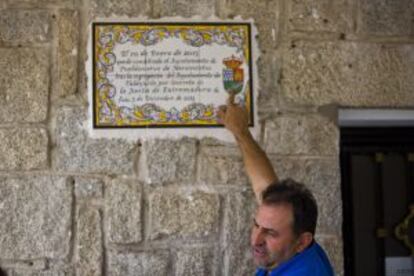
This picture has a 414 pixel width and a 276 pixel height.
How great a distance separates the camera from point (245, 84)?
2.85m

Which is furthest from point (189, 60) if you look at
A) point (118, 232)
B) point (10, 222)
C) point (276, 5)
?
point (10, 222)

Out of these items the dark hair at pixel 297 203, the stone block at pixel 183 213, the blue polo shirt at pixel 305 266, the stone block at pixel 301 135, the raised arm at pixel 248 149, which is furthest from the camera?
the stone block at pixel 301 135

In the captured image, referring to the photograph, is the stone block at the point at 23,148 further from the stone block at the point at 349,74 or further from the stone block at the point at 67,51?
the stone block at the point at 349,74

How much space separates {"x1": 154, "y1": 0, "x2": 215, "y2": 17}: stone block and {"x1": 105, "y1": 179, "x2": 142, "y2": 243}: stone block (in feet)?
2.97

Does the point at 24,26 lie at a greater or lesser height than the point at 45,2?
lesser

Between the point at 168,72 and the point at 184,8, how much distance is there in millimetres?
350

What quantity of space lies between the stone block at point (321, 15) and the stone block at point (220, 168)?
2.53 feet

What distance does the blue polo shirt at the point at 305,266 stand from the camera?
77.1 inches

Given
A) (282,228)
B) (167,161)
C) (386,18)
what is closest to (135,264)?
(167,161)

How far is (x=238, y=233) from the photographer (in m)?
2.76

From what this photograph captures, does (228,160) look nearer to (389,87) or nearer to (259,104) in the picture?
(259,104)

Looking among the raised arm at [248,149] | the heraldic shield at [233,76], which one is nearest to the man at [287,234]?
the raised arm at [248,149]

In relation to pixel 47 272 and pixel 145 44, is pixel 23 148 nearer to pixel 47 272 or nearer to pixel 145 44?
pixel 47 272

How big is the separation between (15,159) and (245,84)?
1.23m
